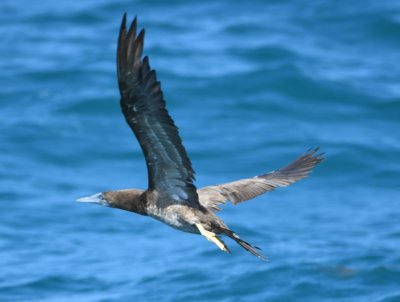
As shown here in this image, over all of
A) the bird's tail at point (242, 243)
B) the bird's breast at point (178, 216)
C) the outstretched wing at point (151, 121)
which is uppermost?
the outstretched wing at point (151, 121)

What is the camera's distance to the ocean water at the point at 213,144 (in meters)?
12.5

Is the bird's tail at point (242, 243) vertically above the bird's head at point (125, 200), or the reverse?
the bird's head at point (125, 200)

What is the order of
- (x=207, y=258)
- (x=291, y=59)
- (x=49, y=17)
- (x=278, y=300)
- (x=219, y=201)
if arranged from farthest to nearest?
(x=49, y=17) → (x=291, y=59) → (x=207, y=258) → (x=278, y=300) → (x=219, y=201)

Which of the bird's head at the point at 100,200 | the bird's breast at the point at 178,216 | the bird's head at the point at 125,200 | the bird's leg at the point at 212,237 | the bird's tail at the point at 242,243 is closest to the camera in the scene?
the bird's tail at the point at 242,243

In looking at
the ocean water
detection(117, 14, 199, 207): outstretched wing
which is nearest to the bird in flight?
detection(117, 14, 199, 207): outstretched wing

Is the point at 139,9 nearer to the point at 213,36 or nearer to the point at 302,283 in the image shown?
the point at 213,36

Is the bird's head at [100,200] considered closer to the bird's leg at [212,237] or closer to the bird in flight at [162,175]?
the bird in flight at [162,175]

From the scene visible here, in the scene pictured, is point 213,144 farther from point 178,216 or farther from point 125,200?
point 178,216

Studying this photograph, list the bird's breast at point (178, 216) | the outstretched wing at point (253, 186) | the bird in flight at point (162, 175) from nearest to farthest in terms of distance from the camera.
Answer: the bird in flight at point (162, 175) < the bird's breast at point (178, 216) < the outstretched wing at point (253, 186)

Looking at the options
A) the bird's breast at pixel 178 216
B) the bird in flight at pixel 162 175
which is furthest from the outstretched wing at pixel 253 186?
the bird's breast at pixel 178 216

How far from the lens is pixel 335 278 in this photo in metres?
12.3

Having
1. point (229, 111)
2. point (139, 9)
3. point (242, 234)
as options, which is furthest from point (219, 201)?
point (139, 9)

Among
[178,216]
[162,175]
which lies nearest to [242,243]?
[178,216]

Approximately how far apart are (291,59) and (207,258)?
19.8ft
